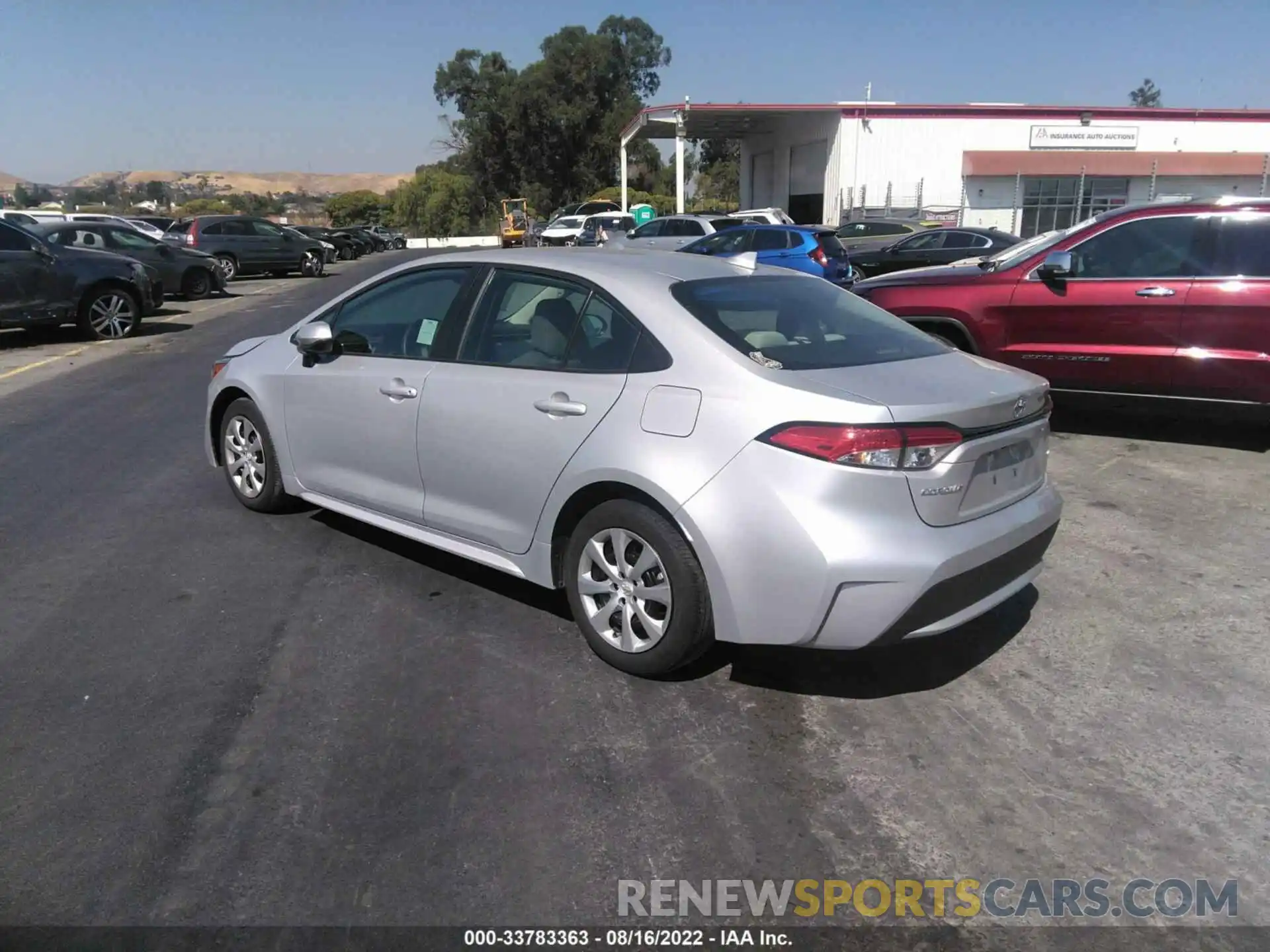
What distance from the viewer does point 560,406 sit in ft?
13.1

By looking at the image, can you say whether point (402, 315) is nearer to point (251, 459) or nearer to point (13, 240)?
point (251, 459)

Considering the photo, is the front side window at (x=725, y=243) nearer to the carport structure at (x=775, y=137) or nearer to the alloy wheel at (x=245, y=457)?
the alloy wheel at (x=245, y=457)

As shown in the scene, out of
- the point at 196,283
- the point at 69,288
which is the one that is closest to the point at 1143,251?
the point at 69,288

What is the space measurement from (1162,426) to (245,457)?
22.7ft

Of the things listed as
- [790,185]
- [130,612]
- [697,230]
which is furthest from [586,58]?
[130,612]

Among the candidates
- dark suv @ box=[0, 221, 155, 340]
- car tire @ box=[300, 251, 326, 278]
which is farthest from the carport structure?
dark suv @ box=[0, 221, 155, 340]

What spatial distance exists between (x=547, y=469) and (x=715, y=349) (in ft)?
2.73

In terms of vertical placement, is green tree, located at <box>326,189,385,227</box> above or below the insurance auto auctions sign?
below

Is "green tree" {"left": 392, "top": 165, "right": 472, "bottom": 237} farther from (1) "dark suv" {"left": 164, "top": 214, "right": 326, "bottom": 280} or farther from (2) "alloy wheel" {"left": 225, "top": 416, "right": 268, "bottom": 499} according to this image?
(2) "alloy wheel" {"left": 225, "top": 416, "right": 268, "bottom": 499}

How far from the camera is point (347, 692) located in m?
3.86

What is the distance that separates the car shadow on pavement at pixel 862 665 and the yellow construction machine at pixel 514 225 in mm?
41301

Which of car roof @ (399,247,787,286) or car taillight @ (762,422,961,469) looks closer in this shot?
car taillight @ (762,422,961,469)

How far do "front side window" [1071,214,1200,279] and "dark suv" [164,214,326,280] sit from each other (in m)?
24.0

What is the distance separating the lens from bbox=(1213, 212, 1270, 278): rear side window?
22.5 ft
